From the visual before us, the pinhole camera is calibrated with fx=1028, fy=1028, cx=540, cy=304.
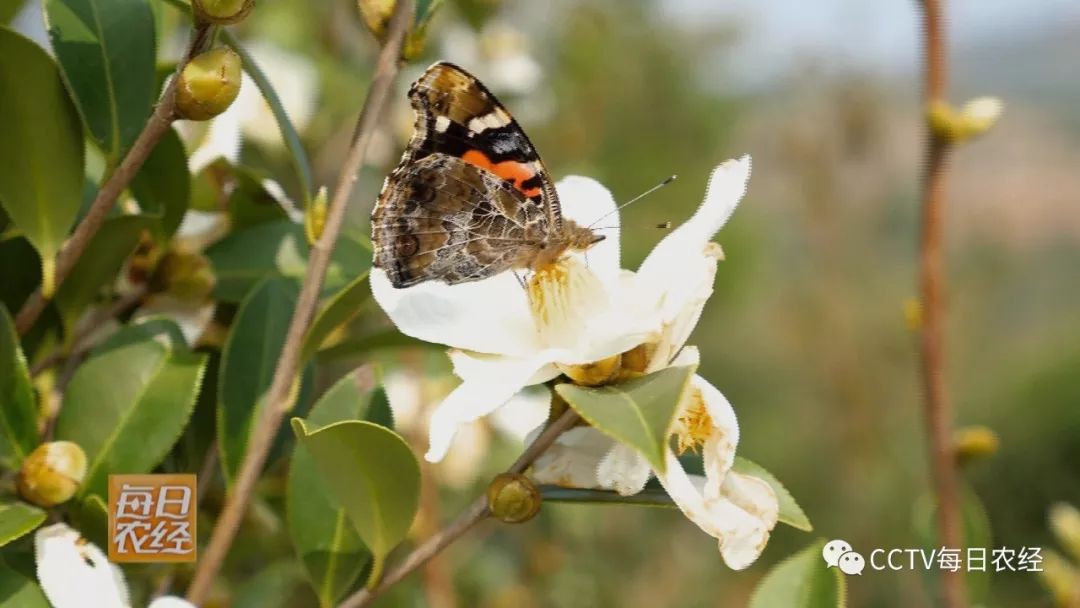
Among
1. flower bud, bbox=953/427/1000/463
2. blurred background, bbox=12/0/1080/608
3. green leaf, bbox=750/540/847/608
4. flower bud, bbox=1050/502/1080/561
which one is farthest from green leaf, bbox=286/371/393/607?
blurred background, bbox=12/0/1080/608

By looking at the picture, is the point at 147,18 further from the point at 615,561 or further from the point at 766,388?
the point at 766,388

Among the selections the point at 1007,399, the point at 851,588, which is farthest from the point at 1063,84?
the point at 851,588

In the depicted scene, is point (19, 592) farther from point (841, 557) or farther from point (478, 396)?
point (841, 557)

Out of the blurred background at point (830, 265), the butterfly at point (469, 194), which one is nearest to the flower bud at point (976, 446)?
the butterfly at point (469, 194)

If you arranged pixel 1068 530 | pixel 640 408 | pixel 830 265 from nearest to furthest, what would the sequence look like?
1. pixel 640 408
2. pixel 1068 530
3. pixel 830 265

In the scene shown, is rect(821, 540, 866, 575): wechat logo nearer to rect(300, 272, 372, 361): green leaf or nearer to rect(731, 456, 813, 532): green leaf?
rect(731, 456, 813, 532): green leaf

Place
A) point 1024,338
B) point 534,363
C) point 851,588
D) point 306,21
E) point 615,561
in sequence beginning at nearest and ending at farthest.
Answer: point 534,363 → point 306,21 → point 615,561 → point 851,588 → point 1024,338

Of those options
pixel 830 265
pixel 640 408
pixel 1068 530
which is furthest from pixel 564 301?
pixel 830 265

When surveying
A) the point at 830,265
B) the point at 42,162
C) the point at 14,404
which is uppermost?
the point at 42,162

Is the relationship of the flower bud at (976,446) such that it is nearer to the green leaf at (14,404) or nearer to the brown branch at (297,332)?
the brown branch at (297,332)
